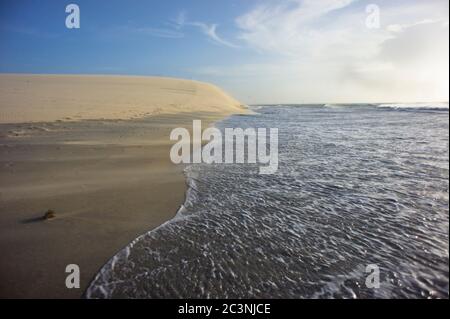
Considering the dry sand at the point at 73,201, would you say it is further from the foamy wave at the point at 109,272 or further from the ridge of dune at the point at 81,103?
the ridge of dune at the point at 81,103

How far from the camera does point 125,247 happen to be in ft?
13.1

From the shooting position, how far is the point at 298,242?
4.07 meters

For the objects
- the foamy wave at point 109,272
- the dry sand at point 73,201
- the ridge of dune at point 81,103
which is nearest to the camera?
the foamy wave at point 109,272

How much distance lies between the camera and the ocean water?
3.14 metres

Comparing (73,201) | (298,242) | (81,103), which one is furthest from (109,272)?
(81,103)

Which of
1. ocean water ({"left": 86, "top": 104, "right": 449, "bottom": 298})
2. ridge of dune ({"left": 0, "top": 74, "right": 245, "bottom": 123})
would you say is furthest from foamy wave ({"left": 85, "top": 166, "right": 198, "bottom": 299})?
ridge of dune ({"left": 0, "top": 74, "right": 245, "bottom": 123})

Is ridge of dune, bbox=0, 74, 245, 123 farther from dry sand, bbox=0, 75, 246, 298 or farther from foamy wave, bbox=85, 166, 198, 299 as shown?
foamy wave, bbox=85, 166, 198, 299

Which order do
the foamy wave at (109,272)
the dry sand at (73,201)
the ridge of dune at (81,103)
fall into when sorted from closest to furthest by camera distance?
1. the foamy wave at (109,272)
2. the dry sand at (73,201)
3. the ridge of dune at (81,103)

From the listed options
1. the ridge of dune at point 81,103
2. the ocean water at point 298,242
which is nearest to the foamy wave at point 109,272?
the ocean water at point 298,242

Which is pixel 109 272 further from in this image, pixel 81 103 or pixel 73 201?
pixel 81 103

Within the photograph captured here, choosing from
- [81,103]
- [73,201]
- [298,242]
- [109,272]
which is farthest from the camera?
[81,103]

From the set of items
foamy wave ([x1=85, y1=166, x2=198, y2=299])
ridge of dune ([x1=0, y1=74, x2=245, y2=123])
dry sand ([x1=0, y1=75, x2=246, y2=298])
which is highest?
ridge of dune ([x1=0, y1=74, x2=245, y2=123])

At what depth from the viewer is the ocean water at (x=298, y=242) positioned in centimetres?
314

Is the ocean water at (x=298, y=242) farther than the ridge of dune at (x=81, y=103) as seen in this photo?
No
